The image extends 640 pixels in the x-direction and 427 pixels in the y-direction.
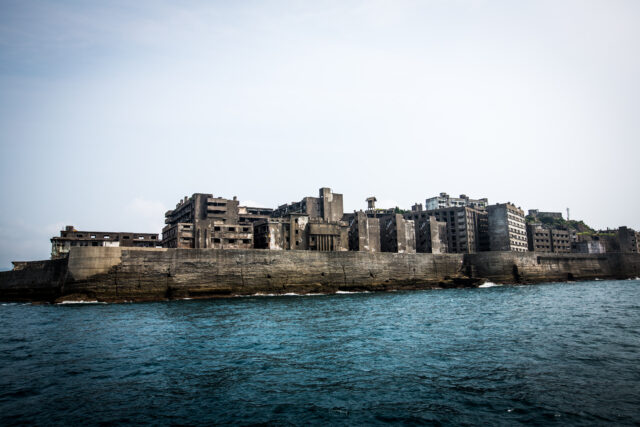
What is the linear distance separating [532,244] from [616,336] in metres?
122

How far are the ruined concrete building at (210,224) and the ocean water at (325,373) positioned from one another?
4948cm

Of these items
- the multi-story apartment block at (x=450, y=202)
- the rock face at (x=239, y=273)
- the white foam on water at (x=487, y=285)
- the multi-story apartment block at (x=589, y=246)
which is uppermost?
the multi-story apartment block at (x=450, y=202)

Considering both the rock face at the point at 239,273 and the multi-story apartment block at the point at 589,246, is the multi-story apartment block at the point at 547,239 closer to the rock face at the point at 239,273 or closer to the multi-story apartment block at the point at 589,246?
the multi-story apartment block at the point at 589,246

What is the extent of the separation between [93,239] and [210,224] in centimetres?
3478

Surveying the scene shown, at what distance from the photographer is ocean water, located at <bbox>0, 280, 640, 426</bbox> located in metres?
11.5

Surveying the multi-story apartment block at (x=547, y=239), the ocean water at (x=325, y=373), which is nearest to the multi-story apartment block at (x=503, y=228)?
the multi-story apartment block at (x=547, y=239)

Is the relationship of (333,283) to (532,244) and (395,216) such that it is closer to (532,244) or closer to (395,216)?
(395,216)

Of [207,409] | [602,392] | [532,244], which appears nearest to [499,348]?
[602,392]

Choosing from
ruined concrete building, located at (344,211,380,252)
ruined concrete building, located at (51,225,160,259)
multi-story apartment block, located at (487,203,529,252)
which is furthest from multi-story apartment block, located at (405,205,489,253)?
ruined concrete building, located at (51,225,160,259)

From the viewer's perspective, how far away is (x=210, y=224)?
3108 inches

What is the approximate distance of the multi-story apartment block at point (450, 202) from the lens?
164375 mm

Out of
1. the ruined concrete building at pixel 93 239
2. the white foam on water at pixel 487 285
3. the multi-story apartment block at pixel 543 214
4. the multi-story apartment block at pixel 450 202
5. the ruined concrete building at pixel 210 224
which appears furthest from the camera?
the multi-story apartment block at pixel 543 214

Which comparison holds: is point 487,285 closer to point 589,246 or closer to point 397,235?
point 397,235

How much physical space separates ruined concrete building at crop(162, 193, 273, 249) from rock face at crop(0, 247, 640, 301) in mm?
19167
